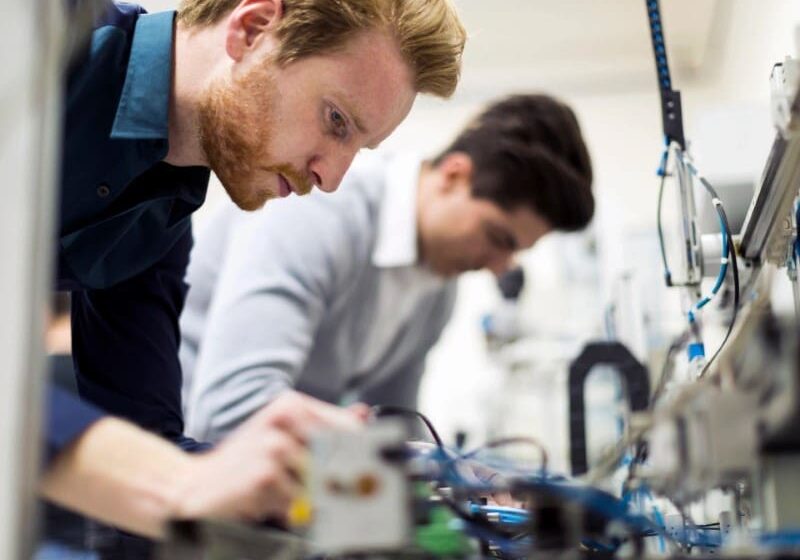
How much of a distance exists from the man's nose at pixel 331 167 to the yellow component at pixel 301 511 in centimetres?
77

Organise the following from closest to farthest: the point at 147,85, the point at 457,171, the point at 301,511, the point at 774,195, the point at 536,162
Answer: the point at 301,511, the point at 774,195, the point at 147,85, the point at 536,162, the point at 457,171

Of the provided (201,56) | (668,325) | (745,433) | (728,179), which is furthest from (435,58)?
(668,325)

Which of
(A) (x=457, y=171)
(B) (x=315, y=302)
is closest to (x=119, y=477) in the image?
(B) (x=315, y=302)

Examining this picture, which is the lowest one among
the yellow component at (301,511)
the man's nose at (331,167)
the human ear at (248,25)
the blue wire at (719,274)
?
the yellow component at (301,511)

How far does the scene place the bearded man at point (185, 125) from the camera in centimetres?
124

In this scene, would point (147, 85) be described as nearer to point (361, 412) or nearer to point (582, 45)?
point (361, 412)

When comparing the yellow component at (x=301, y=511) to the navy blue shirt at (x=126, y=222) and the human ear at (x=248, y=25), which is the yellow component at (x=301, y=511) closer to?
the navy blue shirt at (x=126, y=222)

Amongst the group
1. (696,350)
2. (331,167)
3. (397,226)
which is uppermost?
(397,226)

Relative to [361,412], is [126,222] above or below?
above

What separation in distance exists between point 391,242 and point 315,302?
0.33 meters

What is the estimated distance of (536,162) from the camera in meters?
2.15

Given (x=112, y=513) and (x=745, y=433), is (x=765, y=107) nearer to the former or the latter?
(x=745, y=433)

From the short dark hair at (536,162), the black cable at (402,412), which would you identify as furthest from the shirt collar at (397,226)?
the black cable at (402,412)

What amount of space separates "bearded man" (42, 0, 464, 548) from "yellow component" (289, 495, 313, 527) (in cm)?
69
